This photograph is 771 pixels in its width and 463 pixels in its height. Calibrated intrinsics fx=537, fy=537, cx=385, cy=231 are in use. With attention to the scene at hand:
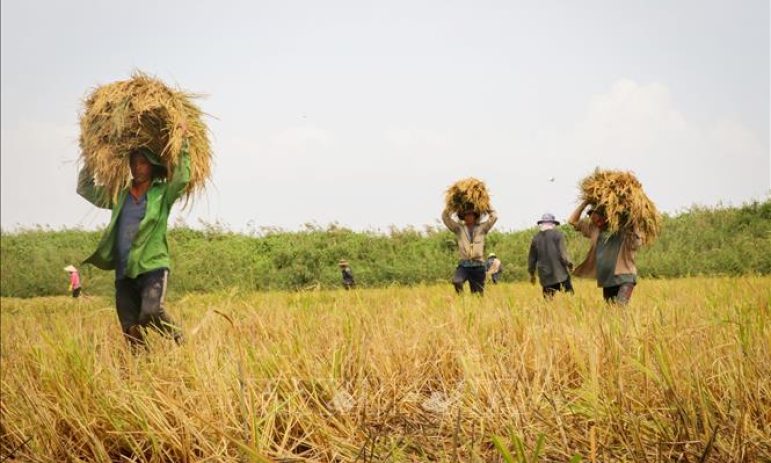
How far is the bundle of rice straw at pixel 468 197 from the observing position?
736cm

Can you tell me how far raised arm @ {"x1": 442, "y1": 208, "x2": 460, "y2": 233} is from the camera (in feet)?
24.2

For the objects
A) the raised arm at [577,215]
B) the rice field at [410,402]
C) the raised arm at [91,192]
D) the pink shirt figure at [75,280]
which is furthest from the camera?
the pink shirt figure at [75,280]

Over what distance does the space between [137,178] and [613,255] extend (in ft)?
15.0

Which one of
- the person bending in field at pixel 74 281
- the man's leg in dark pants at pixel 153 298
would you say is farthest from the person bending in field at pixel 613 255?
the person bending in field at pixel 74 281

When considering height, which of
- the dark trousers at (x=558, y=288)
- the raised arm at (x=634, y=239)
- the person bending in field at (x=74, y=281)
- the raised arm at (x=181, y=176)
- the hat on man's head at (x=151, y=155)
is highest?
the hat on man's head at (x=151, y=155)

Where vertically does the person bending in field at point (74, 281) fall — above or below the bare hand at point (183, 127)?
below

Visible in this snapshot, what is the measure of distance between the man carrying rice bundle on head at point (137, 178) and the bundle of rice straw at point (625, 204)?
3.82 m

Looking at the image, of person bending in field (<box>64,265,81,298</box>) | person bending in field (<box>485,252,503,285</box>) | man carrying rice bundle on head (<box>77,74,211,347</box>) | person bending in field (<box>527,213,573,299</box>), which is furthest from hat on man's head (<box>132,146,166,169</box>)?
person bending in field (<box>64,265,81,298</box>)

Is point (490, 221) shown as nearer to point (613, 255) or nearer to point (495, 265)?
point (613, 255)

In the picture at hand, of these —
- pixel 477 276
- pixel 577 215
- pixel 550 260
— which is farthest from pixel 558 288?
pixel 577 215

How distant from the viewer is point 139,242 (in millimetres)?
4242

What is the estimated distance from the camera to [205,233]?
19250 mm

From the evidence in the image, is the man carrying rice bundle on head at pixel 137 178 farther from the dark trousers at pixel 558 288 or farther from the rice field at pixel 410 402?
the dark trousers at pixel 558 288

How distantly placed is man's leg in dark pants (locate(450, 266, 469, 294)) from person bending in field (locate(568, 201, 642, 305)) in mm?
2014
